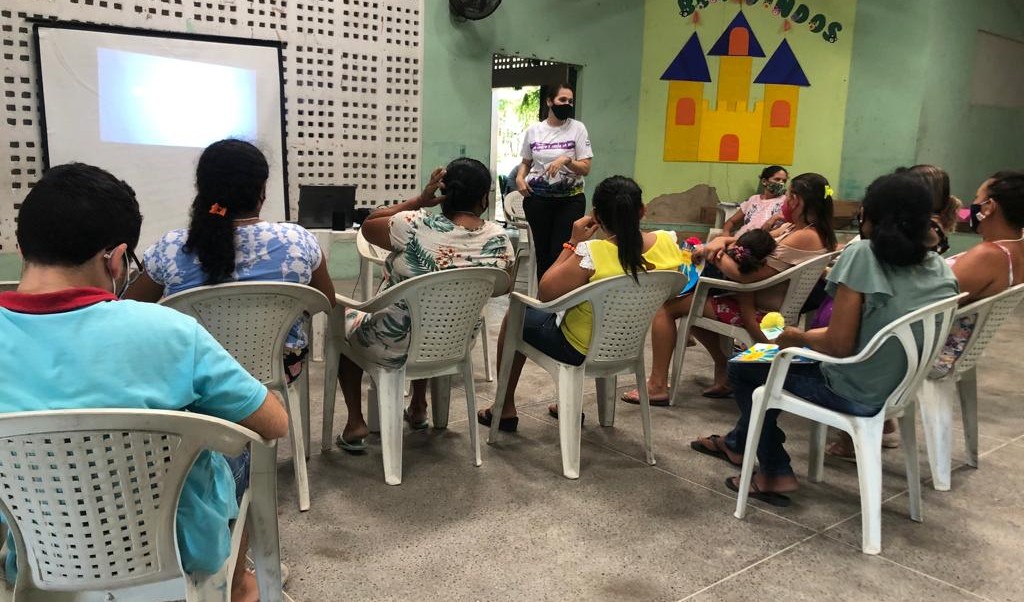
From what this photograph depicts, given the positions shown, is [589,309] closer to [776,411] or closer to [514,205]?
[776,411]

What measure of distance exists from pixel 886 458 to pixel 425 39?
517cm

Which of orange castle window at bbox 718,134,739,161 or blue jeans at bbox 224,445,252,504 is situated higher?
orange castle window at bbox 718,134,739,161

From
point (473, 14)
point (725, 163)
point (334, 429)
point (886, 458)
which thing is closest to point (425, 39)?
point (473, 14)

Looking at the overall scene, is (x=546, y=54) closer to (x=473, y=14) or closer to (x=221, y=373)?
(x=473, y=14)

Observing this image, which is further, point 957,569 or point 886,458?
point 886,458

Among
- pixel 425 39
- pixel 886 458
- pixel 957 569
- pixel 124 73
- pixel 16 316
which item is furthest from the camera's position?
pixel 425 39

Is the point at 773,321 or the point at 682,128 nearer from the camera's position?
the point at 773,321

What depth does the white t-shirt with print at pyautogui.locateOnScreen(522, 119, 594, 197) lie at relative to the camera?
4902mm

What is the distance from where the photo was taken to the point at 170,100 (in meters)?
5.48

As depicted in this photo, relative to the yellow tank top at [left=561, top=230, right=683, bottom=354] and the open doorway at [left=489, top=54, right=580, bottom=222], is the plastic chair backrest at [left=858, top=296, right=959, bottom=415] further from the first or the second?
the open doorway at [left=489, top=54, right=580, bottom=222]

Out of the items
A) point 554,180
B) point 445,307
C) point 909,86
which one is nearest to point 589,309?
point 445,307

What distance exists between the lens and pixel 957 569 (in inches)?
85.9

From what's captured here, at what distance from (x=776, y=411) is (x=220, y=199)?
6.23 feet

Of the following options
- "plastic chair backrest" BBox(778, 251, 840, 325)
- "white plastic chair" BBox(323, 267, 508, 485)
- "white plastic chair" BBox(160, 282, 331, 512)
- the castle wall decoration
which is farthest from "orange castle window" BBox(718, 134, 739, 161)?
"white plastic chair" BBox(160, 282, 331, 512)
